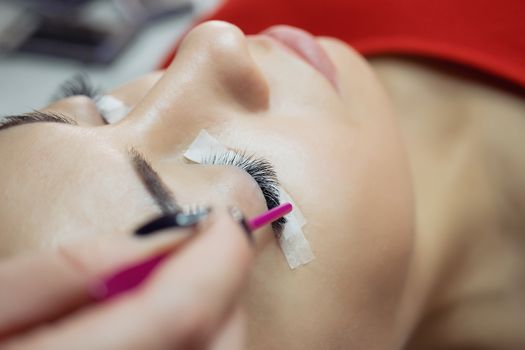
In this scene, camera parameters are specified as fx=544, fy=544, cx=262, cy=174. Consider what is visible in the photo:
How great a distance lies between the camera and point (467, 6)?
896 millimetres

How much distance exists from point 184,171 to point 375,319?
279 millimetres

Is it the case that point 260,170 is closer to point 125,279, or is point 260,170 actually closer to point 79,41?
point 125,279

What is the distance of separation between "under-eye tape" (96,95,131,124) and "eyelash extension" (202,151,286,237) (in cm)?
16

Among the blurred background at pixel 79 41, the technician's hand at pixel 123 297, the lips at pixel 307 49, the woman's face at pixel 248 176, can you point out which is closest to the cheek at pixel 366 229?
the woman's face at pixel 248 176

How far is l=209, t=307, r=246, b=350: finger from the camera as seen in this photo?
0.34 m

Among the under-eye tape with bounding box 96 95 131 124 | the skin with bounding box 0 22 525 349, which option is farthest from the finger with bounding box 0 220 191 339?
the under-eye tape with bounding box 96 95 131 124

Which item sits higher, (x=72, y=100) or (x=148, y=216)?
(x=72, y=100)

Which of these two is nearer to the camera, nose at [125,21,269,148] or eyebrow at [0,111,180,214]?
eyebrow at [0,111,180,214]

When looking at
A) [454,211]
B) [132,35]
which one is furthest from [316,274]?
[132,35]

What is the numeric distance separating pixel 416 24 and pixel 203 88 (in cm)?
49

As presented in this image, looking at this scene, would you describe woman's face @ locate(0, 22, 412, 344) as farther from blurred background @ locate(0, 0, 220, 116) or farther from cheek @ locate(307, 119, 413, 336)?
blurred background @ locate(0, 0, 220, 116)

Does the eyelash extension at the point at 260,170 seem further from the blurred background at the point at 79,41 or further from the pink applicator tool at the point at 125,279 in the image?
the blurred background at the point at 79,41

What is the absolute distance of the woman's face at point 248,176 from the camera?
0.47 meters

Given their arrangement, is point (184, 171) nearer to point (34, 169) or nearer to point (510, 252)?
point (34, 169)
